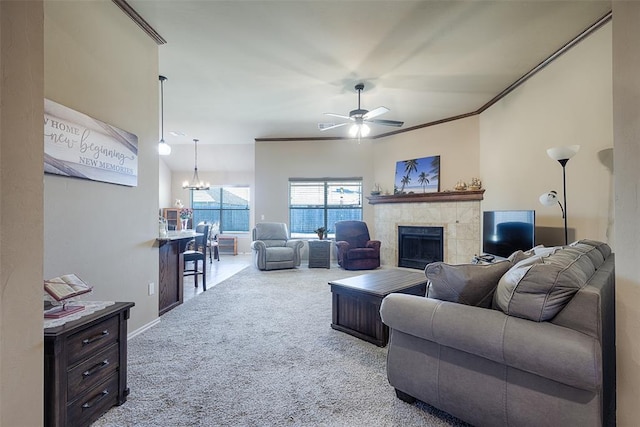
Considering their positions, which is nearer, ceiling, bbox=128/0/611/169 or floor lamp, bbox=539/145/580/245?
ceiling, bbox=128/0/611/169

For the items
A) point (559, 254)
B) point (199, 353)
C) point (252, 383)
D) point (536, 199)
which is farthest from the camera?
point (536, 199)

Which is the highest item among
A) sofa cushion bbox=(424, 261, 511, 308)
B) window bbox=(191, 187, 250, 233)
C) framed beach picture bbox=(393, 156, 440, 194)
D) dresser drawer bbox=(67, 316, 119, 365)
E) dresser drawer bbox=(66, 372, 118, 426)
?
framed beach picture bbox=(393, 156, 440, 194)

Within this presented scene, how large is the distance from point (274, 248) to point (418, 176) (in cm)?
333

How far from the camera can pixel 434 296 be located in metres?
1.83

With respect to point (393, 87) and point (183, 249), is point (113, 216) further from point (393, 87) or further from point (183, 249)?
point (393, 87)

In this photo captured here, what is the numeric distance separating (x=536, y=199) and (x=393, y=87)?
7.99 feet

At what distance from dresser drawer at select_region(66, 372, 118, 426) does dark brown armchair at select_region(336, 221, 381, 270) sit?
4.81 meters

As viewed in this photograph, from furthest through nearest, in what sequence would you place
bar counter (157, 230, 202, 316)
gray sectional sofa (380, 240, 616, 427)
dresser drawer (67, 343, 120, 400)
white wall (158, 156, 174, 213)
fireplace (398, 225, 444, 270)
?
1. white wall (158, 156, 174, 213)
2. fireplace (398, 225, 444, 270)
3. bar counter (157, 230, 202, 316)
4. dresser drawer (67, 343, 120, 400)
5. gray sectional sofa (380, 240, 616, 427)

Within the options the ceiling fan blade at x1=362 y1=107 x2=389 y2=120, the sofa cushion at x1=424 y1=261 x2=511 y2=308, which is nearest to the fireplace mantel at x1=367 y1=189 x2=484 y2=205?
the ceiling fan blade at x1=362 y1=107 x2=389 y2=120

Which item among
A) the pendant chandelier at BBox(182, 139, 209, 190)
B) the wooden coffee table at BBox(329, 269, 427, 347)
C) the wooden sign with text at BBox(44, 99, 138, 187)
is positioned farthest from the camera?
the pendant chandelier at BBox(182, 139, 209, 190)

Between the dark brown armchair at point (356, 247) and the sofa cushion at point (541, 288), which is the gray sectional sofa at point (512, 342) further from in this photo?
the dark brown armchair at point (356, 247)

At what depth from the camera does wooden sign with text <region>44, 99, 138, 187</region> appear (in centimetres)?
206

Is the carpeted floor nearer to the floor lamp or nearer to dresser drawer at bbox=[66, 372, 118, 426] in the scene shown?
dresser drawer at bbox=[66, 372, 118, 426]

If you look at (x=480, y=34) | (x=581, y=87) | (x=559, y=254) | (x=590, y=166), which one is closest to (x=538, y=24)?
(x=480, y=34)
